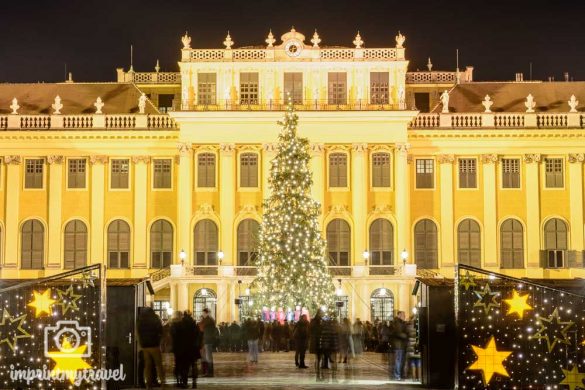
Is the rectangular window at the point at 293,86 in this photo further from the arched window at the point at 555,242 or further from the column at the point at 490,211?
the arched window at the point at 555,242

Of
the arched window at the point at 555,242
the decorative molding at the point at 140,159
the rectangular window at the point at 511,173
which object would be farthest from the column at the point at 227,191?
the arched window at the point at 555,242

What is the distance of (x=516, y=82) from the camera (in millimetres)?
63562

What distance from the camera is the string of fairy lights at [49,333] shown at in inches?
854

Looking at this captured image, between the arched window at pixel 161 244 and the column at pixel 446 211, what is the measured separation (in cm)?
1302

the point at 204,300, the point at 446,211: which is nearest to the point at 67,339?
the point at 204,300

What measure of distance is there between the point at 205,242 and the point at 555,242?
55.1 ft

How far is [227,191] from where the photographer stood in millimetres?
56688

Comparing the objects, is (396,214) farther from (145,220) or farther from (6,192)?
(6,192)

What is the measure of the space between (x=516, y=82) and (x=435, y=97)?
4.35m

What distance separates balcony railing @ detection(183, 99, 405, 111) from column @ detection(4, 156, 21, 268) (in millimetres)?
9199

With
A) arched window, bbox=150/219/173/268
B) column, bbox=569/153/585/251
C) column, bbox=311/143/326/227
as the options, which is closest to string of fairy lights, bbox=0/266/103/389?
column, bbox=311/143/326/227

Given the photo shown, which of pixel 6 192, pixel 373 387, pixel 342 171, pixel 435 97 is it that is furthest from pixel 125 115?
pixel 373 387

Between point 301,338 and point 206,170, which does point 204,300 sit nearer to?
point 206,170

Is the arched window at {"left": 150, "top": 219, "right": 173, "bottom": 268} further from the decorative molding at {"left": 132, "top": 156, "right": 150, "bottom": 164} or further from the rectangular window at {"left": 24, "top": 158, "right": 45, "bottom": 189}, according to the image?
the rectangular window at {"left": 24, "top": 158, "right": 45, "bottom": 189}
